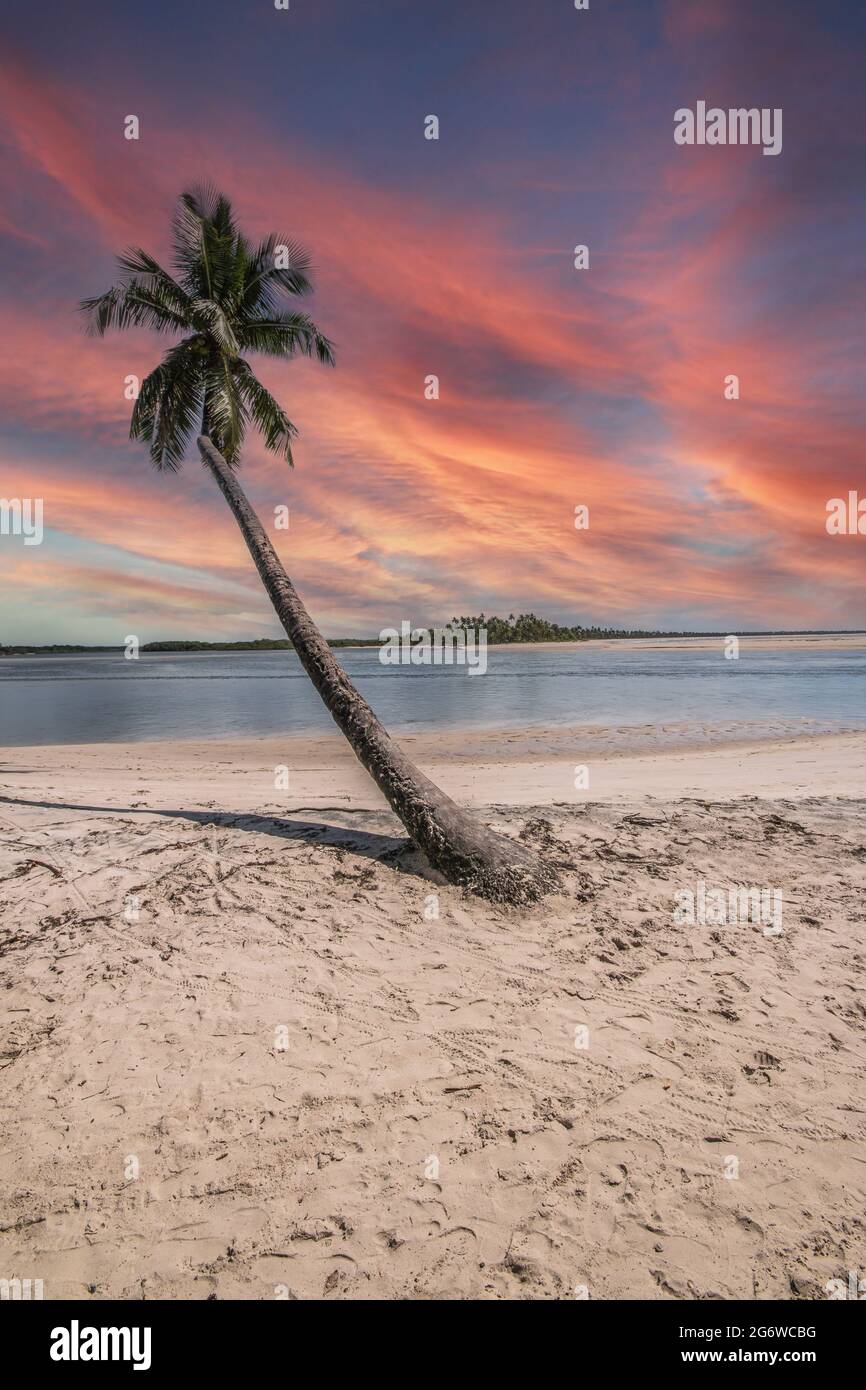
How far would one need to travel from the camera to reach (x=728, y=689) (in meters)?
33.1

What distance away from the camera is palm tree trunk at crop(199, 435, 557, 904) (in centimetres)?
628

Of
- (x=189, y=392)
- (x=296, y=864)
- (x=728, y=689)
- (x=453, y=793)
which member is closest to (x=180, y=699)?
(x=189, y=392)

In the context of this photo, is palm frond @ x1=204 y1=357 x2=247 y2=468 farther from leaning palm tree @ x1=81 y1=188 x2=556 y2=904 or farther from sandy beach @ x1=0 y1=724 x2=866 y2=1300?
sandy beach @ x1=0 y1=724 x2=866 y2=1300

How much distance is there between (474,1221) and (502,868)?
3.50m

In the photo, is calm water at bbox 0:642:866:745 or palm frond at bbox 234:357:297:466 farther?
calm water at bbox 0:642:866:745

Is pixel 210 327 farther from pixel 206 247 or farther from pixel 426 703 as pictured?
pixel 426 703

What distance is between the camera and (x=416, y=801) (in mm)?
6852

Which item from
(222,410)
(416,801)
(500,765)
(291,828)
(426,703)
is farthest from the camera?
(426,703)

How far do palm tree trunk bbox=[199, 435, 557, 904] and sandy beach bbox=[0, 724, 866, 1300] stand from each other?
29 cm


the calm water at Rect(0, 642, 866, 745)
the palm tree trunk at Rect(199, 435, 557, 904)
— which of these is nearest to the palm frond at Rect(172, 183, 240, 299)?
the palm tree trunk at Rect(199, 435, 557, 904)

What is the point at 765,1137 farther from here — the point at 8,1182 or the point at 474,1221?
the point at 8,1182

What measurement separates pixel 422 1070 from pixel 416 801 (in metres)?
3.20

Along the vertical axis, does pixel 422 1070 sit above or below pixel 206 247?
below

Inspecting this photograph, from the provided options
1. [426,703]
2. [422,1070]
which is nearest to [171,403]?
[422,1070]
